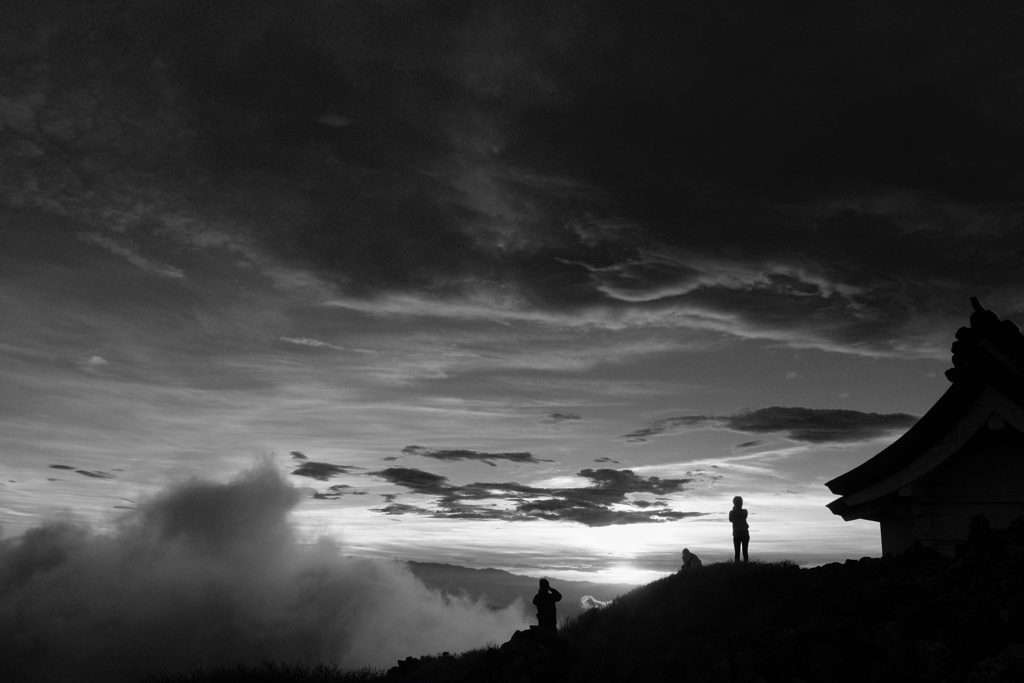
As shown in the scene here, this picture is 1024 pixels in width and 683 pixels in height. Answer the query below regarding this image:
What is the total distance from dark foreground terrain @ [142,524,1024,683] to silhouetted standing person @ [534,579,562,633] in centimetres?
123

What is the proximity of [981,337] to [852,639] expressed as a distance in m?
6.58

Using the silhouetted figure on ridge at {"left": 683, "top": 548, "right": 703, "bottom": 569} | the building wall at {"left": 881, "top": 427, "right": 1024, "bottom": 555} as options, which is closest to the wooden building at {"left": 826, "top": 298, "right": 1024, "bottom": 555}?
the building wall at {"left": 881, "top": 427, "right": 1024, "bottom": 555}

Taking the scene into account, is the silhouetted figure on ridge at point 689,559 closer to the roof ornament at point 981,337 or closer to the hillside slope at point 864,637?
the hillside slope at point 864,637

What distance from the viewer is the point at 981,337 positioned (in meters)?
12.7

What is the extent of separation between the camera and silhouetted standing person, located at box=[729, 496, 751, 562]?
22.5m

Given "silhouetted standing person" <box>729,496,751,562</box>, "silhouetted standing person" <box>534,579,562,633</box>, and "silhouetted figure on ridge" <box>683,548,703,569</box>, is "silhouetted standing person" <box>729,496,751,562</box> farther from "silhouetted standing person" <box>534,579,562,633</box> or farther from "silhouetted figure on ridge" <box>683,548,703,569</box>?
"silhouetted standing person" <box>534,579,562,633</box>

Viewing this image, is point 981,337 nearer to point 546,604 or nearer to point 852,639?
point 852,639

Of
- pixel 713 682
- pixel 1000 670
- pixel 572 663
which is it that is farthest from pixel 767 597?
pixel 1000 670

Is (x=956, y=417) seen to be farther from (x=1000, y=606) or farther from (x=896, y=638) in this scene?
(x=896, y=638)

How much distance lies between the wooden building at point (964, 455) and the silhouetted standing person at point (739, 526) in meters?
9.32

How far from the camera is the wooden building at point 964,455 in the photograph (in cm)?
1170

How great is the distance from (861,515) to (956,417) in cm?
285

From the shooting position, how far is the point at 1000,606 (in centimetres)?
916

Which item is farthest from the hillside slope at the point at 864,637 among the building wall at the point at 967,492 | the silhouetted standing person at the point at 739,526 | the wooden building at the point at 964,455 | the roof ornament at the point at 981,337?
the silhouetted standing person at the point at 739,526
